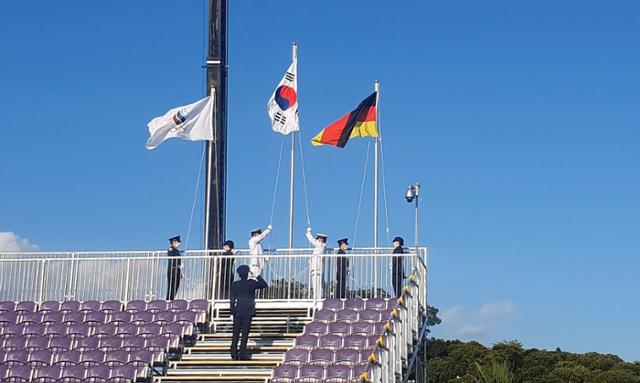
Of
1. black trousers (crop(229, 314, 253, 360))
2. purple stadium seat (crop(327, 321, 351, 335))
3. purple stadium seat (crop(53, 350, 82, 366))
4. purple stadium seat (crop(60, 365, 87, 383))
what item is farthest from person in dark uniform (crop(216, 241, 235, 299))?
purple stadium seat (crop(60, 365, 87, 383))

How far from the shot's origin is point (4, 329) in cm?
2219

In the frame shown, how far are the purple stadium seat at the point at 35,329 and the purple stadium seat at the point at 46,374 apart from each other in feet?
6.51

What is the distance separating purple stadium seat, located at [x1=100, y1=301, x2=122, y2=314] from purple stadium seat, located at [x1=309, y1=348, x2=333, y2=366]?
548 centimetres

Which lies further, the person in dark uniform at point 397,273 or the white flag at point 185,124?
the white flag at point 185,124

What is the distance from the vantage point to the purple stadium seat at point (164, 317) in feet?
70.1

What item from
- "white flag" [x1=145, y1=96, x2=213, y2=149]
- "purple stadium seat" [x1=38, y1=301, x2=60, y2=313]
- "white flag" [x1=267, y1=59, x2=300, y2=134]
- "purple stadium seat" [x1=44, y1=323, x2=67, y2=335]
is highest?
"white flag" [x1=267, y1=59, x2=300, y2=134]

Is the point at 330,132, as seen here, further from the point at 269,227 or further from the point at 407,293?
the point at 407,293

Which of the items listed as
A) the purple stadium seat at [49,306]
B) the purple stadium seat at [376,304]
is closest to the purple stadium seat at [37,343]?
the purple stadium seat at [49,306]

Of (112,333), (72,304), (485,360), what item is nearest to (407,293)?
(112,333)

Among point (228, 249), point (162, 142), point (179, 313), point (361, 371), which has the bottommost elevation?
point (361, 371)

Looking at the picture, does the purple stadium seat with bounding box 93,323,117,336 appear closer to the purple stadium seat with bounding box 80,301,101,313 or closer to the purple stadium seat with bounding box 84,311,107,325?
the purple stadium seat with bounding box 84,311,107,325

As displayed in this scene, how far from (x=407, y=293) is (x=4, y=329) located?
28.5 ft

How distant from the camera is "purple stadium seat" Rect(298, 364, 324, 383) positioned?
18078mm

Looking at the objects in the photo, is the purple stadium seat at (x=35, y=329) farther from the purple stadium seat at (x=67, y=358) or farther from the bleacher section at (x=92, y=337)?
the purple stadium seat at (x=67, y=358)
